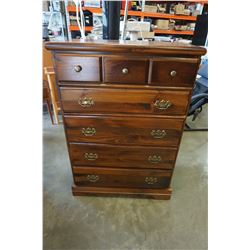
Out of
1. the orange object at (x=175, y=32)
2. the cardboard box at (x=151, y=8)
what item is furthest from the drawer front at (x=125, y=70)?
the orange object at (x=175, y=32)

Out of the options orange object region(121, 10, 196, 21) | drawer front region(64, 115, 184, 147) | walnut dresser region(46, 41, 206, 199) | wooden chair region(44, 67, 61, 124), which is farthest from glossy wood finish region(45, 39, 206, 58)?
orange object region(121, 10, 196, 21)

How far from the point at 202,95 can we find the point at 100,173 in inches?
67.5

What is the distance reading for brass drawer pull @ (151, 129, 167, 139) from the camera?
123 centimetres

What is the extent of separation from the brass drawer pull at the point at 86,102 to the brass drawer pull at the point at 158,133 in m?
0.45

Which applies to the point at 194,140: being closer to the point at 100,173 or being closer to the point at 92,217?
the point at 100,173

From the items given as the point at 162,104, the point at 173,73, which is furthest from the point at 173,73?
the point at 162,104

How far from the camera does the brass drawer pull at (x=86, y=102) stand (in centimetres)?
113

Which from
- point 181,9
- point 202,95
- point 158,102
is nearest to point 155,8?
point 181,9

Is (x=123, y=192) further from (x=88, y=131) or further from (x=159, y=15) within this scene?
(x=159, y=15)

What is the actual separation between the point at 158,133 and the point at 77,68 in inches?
26.3

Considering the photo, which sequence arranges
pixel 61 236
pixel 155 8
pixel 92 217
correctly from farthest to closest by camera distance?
pixel 155 8, pixel 92 217, pixel 61 236

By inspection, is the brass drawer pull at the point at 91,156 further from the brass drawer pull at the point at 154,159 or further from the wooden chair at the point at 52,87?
the wooden chair at the point at 52,87

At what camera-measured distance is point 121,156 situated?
53.3 inches
